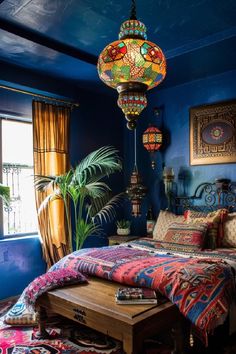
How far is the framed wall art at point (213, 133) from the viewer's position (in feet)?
12.6

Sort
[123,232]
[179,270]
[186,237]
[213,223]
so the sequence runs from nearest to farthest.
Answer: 1. [179,270]
2. [186,237]
3. [213,223]
4. [123,232]

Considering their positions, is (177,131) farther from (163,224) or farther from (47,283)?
(47,283)

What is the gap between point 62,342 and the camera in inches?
97.7

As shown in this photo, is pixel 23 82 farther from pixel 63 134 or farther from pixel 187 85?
pixel 187 85

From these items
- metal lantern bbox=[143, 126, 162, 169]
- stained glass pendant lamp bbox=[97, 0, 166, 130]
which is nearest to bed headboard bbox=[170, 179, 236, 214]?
metal lantern bbox=[143, 126, 162, 169]

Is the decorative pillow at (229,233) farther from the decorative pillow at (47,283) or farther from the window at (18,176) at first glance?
the window at (18,176)

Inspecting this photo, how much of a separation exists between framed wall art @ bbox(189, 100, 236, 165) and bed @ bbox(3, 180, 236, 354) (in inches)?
15.1

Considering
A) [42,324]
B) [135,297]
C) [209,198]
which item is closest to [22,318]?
[42,324]

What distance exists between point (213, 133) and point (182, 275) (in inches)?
91.2

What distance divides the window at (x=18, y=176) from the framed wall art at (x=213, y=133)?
83.3 inches

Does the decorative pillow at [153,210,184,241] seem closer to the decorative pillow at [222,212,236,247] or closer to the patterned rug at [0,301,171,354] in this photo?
the decorative pillow at [222,212,236,247]

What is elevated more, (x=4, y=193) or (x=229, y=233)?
(x=4, y=193)

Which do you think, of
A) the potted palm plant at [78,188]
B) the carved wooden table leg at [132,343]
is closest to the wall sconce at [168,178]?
the potted palm plant at [78,188]

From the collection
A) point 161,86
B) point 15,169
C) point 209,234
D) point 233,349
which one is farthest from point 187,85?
point 233,349
